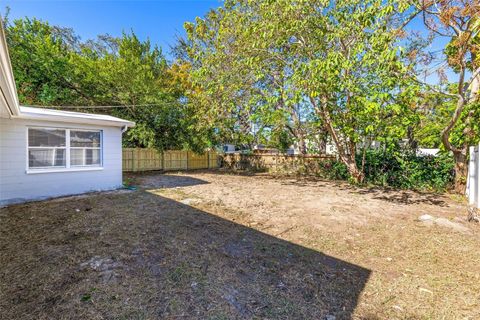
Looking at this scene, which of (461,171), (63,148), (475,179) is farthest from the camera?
(461,171)

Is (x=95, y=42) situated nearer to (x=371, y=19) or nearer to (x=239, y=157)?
(x=239, y=157)

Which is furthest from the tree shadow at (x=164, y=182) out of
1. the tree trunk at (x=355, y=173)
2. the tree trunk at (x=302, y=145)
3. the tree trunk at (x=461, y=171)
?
the tree trunk at (x=461, y=171)

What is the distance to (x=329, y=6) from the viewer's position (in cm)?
746

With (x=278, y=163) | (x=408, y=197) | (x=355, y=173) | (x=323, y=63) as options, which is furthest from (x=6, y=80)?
(x=278, y=163)

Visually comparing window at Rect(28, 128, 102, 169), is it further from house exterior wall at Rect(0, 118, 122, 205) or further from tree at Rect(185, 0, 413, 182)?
tree at Rect(185, 0, 413, 182)

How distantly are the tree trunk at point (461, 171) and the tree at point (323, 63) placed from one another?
237 centimetres

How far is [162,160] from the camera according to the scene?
1565cm

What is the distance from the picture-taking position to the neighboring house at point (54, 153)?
19.3 feet

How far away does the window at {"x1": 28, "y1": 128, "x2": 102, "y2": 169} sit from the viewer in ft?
20.9

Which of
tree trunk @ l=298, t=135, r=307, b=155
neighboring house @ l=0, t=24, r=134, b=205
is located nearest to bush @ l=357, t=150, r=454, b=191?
tree trunk @ l=298, t=135, r=307, b=155

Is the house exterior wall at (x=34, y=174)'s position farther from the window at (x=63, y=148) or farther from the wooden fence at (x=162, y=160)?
the wooden fence at (x=162, y=160)

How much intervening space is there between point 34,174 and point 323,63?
320 inches

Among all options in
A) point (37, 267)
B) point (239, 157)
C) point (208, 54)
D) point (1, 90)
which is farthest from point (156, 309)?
point (239, 157)

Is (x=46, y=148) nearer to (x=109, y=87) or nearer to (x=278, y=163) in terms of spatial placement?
(x=109, y=87)
